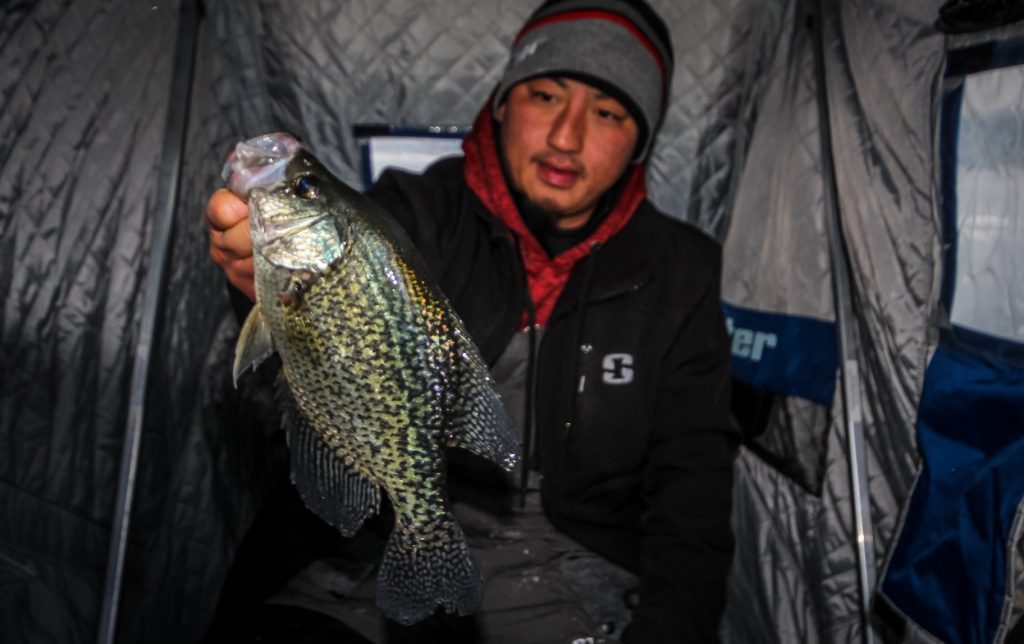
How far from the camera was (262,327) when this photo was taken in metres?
1.31

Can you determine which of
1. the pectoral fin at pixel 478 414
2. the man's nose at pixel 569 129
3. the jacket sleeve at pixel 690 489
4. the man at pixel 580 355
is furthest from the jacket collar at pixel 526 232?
the pectoral fin at pixel 478 414

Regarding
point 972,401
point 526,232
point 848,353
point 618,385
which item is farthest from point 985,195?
point 526,232

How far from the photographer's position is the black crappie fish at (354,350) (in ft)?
4.14

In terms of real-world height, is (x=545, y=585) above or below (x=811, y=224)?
below

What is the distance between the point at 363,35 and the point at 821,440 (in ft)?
6.47

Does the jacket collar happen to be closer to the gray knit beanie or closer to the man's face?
the man's face

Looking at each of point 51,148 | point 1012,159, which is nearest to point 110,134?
point 51,148

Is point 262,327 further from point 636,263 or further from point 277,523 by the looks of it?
point 636,263

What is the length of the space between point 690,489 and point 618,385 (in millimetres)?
320

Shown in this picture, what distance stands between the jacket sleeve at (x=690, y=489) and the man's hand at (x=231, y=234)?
3.82 ft

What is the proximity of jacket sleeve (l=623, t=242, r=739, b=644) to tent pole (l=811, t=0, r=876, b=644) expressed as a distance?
0.30 meters

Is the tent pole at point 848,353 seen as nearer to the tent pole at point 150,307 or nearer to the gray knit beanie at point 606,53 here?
the gray knit beanie at point 606,53

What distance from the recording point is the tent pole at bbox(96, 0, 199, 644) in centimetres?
209

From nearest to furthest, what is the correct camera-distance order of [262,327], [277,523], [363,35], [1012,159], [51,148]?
[262,327] < [1012,159] < [277,523] < [51,148] < [363,35]
